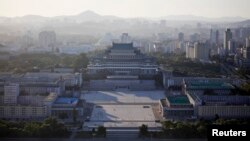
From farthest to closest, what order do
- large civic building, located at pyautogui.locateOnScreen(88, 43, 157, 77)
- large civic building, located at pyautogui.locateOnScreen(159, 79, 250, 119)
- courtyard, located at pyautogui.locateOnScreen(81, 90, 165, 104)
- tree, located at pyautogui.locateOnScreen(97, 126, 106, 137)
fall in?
large civic building, located at pyautogui.locateOnScreen(88, 43, 157, 77) → courtyard, located at pyautogui.locateOnScreen(81, 90, 165, 104) → large civic building, located at pyautogui.locateOnScreen(159, 79, 250, 119) → tree, located at pyautogui.locateOnScreen(97, 126, 106, 137)

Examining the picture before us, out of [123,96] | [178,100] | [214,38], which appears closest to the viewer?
[178,100]

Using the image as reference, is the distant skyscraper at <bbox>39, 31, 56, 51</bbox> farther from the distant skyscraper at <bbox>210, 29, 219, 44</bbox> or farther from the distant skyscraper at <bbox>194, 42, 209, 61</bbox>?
the distant skyscraper at <bbox>210, 29, 219, 44</bbox>

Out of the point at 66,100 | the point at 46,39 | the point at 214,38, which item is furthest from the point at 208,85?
the point at 214,38

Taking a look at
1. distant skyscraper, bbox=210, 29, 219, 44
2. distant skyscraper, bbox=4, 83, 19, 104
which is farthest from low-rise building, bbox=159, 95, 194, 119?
distant skyscraper, bbox=210, 29, 219, 44

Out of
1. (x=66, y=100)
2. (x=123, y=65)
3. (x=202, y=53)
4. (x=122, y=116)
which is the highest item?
(x=202, y=53)

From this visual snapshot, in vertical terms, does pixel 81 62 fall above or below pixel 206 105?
above

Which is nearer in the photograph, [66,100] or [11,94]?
[11,94]

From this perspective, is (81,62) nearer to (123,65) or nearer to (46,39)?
(123,65)

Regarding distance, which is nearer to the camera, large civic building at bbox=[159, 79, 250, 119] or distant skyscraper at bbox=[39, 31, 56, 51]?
large civic building at bbox=[159, 79, 250, 119]

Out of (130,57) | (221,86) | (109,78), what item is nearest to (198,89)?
(221,86)
